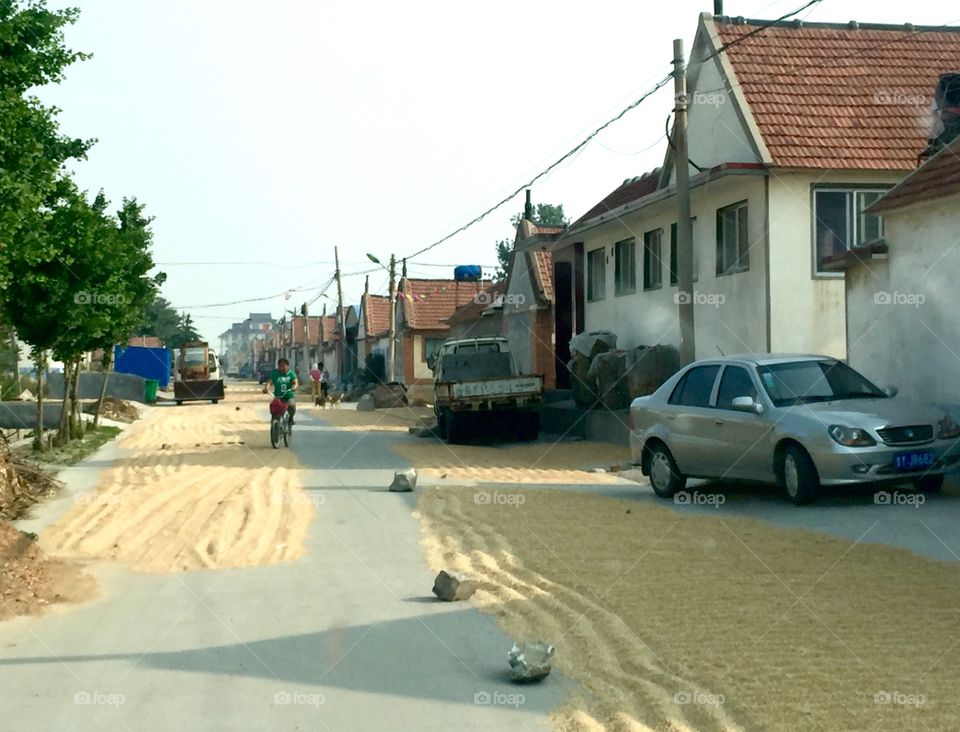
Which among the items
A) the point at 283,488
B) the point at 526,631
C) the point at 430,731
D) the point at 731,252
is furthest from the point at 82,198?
the point at 430,731

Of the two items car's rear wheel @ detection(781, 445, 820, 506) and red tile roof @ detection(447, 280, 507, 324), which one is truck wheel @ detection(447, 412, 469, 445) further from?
red tile roof @ detection(447, 280, 507, 324)

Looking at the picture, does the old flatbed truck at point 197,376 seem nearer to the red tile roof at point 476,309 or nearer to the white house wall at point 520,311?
the red tile roof at point 476,309

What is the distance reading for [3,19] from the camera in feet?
Answer: 45.8

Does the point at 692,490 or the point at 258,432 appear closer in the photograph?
the point at 692,490

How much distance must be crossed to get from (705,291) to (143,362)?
47.1 metres

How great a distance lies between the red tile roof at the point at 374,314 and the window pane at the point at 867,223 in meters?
57.6

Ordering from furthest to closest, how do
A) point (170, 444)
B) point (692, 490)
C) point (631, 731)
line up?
point (170, 444), point (692, 490), point (631, 731)

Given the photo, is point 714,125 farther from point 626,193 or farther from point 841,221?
point 626,193

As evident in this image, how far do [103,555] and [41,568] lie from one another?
1.17m

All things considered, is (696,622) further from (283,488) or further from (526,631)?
(283,488)

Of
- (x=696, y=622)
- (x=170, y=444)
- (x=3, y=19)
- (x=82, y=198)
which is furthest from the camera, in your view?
(x=170, y=444)

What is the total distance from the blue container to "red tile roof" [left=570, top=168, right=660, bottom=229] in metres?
35.2

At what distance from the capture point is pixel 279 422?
84.2ft

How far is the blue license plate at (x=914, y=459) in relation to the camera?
12914 millimetres
